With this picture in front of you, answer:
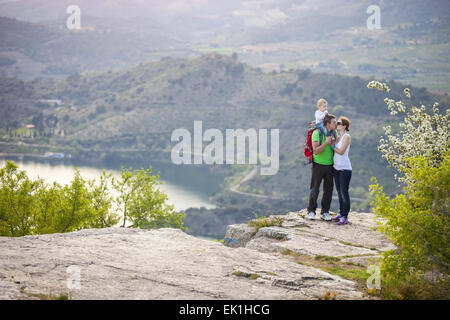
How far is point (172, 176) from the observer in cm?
9188

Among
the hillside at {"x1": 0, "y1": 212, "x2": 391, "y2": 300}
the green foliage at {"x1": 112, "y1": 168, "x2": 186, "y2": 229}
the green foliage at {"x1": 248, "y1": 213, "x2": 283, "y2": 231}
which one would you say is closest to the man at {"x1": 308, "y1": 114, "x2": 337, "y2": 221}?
the green foliage at {"x1": 248, "y1": 213, "x2": 283, "y2": 231}

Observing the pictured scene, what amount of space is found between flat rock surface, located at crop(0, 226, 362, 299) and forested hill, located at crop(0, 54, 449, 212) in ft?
236

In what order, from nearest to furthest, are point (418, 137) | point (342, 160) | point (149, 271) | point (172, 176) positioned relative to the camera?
point (149, 271) < point (342, 160) < point (418, 137) < point (172, 176)

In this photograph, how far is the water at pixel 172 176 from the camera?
245 ft

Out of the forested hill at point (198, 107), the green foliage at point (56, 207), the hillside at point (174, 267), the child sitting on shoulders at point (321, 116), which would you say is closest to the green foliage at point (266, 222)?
the hillside at point (174, 267)

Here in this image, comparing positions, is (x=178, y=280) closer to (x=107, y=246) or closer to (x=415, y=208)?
(x=107, y=246)

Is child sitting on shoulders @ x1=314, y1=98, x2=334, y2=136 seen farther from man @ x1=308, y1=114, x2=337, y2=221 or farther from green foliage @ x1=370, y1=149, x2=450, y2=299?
green foliage @ x1=370, y1=149, x2=450, y2=299

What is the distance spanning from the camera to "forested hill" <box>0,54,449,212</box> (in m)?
93.1

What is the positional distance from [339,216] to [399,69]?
Result: 427 feet

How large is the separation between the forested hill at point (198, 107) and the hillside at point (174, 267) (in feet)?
233

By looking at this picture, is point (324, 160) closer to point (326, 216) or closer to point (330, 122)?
point (330, 122)

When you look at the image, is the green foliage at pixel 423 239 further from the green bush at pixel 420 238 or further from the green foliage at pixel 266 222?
the green foliage at pixel 266 222

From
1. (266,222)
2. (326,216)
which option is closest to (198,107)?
(326,216)

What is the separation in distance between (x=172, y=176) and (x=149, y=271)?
86.2m
